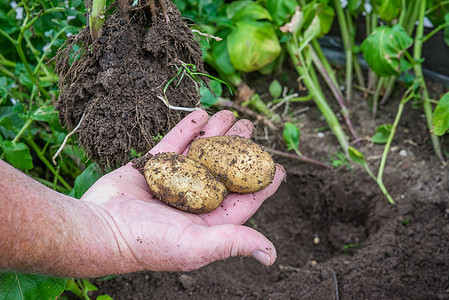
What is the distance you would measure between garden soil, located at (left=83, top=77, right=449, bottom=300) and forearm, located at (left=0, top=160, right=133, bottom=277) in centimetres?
62

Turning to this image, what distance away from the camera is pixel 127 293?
1.57 metres

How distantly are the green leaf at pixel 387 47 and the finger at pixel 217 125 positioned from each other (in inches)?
33.7

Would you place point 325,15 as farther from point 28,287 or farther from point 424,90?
point 28,287

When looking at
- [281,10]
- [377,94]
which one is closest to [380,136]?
[377,94]

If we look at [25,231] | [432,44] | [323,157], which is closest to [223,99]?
[323,157]

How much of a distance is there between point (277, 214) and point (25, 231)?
1310 millimetres

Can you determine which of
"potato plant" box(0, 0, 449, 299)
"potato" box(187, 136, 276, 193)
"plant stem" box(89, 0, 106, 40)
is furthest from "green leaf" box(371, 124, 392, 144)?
"plant stem" box(89, 0, 106, 40)

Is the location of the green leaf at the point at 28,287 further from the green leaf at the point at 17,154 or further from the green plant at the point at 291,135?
the green plant at the point at 291,135

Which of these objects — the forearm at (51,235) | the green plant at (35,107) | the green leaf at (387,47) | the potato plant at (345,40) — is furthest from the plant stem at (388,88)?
the forearm at (51,235)

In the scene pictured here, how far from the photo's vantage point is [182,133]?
133 cm

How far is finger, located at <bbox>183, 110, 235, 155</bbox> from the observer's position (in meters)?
1.40

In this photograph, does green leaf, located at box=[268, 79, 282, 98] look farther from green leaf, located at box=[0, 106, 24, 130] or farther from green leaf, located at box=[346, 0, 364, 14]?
green leaf, located at box=[0, 106, 24, 130]

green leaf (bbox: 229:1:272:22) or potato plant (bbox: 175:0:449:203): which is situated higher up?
green leaf (bbox: 229:1:272:22)

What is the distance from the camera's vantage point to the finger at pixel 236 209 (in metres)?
1.19
